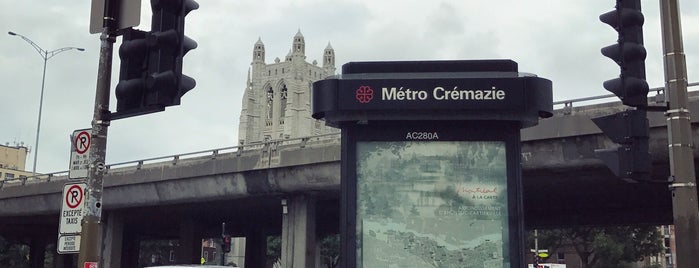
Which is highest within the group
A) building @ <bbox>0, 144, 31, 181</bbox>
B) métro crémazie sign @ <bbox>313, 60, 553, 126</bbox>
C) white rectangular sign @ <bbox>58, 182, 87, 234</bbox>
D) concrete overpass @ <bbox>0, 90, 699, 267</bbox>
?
building @ <bbox>0, 144, 31, 181</bbox>

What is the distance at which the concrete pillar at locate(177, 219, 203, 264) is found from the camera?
46.3 m

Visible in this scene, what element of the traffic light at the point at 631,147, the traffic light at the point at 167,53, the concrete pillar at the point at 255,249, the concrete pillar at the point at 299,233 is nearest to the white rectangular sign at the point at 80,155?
the traffic light at the point at 167,53

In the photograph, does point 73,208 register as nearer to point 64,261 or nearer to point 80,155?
point 80,155

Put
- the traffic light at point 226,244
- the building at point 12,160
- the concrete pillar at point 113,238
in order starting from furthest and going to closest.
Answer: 1. the building at point 12,160
2. the concrete pillar at point 113,238
3. the traffic light at point 226,244

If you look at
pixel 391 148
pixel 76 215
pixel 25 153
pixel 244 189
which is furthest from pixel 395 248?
pixel 25 153

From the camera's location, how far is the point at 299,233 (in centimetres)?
3481

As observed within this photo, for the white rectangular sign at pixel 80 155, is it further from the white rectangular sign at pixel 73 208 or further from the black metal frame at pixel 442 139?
the black metal frame at pixel 442 139

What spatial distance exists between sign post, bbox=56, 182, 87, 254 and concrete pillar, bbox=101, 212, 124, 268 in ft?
128

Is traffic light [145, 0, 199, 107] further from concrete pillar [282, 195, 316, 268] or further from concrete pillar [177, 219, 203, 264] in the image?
concrete pillar [177, 219, 203, 264]

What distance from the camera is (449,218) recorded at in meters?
10.1

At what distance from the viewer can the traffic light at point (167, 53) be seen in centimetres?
702

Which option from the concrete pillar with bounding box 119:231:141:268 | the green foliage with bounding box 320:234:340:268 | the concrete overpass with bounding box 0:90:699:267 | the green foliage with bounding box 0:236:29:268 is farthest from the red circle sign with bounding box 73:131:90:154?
the green foliage with bounding box 320:234:340:268

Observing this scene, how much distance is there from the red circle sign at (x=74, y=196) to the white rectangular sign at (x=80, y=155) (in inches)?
6.2

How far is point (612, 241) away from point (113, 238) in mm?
47774
